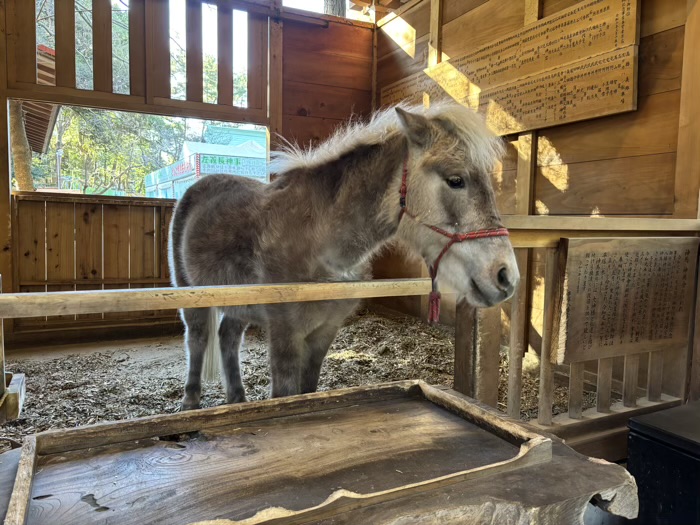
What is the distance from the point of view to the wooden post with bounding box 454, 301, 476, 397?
1.76 metres

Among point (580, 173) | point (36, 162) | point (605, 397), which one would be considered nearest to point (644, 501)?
point (605, 397)

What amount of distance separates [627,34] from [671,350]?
178 centimetres

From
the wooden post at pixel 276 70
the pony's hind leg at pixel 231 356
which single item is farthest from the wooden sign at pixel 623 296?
the wooden post at pixel 276 70

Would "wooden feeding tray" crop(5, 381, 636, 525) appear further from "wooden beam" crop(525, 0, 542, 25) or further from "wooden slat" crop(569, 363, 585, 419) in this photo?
"wooden beam" crop(525, 0, 542, 25)

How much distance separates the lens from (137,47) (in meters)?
4.18

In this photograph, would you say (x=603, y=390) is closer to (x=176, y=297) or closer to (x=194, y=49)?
(x=176, y=297)

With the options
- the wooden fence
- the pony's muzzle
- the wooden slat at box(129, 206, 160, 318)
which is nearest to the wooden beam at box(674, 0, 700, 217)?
the pony's muzzle

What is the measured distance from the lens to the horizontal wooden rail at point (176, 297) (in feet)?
3.14

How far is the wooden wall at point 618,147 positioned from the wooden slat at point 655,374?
2.45ft

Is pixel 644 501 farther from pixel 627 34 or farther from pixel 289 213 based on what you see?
pixel 627 34

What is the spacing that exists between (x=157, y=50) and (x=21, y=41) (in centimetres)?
108

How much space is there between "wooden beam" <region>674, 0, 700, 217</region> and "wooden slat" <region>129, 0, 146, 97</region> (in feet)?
13.6

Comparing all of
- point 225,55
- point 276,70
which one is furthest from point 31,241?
point 276,70

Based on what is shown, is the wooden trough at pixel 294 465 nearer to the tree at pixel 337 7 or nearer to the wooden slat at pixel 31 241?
the wooden slat at pixel 31 241
